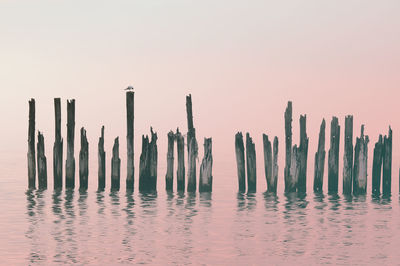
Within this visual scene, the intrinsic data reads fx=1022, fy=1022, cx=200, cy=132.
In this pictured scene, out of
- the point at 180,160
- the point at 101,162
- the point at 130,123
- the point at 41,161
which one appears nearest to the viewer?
the point at 130,123

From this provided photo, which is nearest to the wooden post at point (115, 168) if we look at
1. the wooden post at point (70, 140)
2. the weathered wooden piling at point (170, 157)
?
the wooden post at point (70, 140)

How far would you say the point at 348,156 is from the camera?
38875 mm

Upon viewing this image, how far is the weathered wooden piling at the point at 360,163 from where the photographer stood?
3878 cm

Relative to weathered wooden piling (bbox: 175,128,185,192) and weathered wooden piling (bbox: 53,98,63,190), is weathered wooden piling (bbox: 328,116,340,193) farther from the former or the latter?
weathered wooden piling (bbox: 53,98,63,190)

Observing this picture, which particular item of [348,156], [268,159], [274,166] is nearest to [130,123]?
[268,159]

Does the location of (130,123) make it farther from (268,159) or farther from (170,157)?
(268,159)

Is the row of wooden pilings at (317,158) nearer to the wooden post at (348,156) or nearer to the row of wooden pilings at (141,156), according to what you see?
the wooden post at (348,156)

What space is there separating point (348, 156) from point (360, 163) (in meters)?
0.52

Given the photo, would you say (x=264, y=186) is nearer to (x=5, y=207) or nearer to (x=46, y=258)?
(x=5, y=207)

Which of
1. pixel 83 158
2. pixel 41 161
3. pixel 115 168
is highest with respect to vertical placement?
pixel 83 158

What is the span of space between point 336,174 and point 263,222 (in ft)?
21.8

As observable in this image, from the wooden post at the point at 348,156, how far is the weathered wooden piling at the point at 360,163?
19cm

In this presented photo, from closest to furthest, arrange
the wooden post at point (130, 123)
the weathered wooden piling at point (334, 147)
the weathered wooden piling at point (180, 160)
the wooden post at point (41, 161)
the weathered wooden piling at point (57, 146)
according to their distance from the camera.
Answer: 1. the wooden post at point (130, 123)
2. the weathered wooden piling at point (180, 160)
3. the weathered wooden piling at point (57, 146)
4. the weathered wooden piling at point (334, 147)
5. the wooden post at point (41, 161)

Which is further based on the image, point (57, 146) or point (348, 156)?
point (348, 156)
